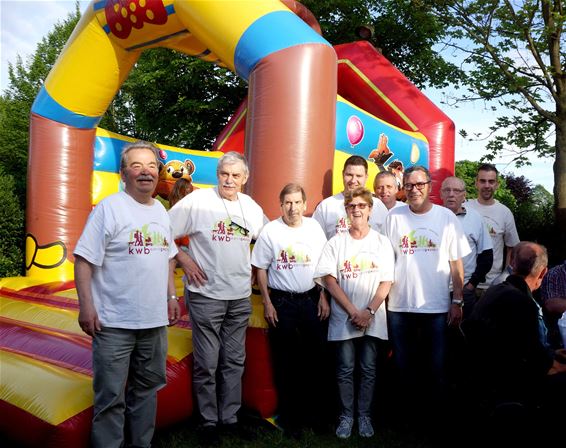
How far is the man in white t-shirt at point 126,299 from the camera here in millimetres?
2355

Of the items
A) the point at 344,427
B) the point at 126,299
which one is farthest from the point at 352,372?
the point at 126,299

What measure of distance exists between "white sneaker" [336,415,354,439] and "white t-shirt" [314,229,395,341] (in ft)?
1.50

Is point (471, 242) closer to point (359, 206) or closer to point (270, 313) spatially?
point (359, 206)

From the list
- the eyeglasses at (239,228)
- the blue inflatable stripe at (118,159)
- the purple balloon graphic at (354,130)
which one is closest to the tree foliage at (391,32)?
the blue inflatable stripe at (118,159)

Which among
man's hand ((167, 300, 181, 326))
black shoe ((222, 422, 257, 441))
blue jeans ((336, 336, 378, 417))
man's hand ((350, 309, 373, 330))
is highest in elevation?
man's hand ((167, 300, 181, 326))

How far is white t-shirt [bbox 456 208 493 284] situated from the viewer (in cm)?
356

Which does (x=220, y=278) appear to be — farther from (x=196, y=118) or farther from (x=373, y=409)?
(x=196, y=118)

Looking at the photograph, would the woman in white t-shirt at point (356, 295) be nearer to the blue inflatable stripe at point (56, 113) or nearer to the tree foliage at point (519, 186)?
the blue inflatable stripe at point (56, 113)

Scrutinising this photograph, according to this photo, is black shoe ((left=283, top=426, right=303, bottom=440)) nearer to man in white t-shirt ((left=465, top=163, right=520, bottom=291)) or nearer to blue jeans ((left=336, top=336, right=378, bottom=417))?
blue jeans ((left=336, top=336, right=378, bottom=417))

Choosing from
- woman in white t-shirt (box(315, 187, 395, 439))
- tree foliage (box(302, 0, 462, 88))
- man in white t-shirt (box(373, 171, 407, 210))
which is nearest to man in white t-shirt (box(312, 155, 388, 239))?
man in white t-shirt (box(373, 171, 407, 210))

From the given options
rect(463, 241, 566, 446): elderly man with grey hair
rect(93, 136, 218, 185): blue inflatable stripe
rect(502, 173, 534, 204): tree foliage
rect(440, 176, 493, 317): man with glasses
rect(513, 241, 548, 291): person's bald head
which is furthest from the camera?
rect(502, 173, 534, 204): tree foliage

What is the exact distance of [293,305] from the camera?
3.00 m

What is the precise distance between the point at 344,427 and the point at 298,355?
0.47 metres

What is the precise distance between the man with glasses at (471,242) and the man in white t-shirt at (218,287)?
149 cm
